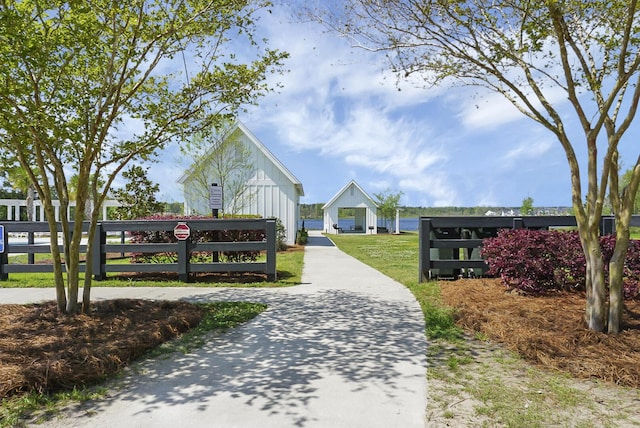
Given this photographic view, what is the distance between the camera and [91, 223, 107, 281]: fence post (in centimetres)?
868

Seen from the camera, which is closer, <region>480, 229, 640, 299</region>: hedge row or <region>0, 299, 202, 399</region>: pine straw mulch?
<region>0, 299, 202, 399</region>: pine straw mulch

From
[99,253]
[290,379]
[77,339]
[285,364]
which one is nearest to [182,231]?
[99,253]

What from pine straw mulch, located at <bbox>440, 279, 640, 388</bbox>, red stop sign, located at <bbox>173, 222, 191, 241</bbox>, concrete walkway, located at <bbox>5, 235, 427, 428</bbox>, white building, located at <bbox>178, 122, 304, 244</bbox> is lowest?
concrete walkway, located at <bbox>5, 235, 427, 428</bbox>

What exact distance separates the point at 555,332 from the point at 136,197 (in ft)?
54.4

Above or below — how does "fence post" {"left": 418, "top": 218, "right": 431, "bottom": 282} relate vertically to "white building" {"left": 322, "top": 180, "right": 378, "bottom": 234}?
below

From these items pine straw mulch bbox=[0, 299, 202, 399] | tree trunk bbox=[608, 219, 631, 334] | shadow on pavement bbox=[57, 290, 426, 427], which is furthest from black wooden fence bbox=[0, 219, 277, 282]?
tree trunk bbox=[608, 219, 631, 334]

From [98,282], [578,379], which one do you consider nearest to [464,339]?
[578,379]

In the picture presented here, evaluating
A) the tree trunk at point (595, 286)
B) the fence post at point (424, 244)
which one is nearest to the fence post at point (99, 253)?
the fence post at point (424, 244)

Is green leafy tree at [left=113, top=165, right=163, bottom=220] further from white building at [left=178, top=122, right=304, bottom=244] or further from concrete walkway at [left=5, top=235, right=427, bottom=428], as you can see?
concrete walkway at [left=5, top=235, right=427, bottom=428]

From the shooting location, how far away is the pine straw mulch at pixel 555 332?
11.7 ft

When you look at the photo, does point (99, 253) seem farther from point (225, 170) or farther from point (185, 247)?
point (225, 170)

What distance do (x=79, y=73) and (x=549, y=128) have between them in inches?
237

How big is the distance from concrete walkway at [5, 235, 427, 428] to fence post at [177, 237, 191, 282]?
3.25 metres

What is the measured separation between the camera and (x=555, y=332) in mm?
4430
